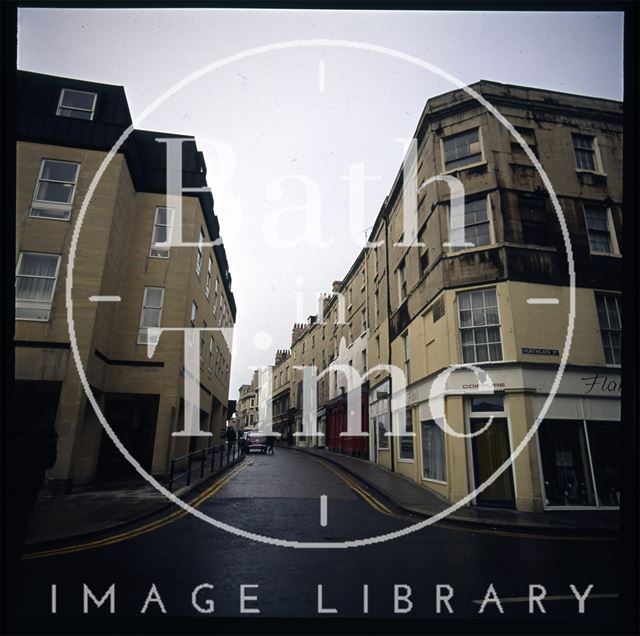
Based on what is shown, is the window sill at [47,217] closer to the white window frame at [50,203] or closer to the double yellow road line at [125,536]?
the white window frame at [50,203]

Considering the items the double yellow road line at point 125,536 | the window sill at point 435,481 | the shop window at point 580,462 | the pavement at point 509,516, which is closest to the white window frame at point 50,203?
the double yellow road line at point 125,536

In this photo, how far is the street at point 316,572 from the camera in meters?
4.46

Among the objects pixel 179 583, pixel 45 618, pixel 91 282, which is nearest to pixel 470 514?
pixel 179 583

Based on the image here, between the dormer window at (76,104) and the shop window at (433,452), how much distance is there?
17.2 metres

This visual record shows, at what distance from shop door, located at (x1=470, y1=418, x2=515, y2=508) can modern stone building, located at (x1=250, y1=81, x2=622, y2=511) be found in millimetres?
35

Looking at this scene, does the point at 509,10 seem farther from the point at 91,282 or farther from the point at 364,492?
the point at 91,282

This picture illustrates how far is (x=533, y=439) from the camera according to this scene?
38.4ft

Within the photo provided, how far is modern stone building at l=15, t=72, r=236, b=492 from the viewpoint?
13.2 metres

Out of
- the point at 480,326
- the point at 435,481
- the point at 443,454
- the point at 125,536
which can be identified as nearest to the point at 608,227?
the point at 480,326

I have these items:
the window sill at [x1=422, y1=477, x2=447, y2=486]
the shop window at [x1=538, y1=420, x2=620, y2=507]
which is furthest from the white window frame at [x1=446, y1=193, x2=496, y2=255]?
the window sill at [x1=422, y1=477, x2=447, y2=486]

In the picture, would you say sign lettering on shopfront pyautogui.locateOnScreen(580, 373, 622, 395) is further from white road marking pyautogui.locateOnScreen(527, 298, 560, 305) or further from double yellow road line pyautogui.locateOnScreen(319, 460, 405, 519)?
double yellow road line pyautogui.locateOnScreen(319, 460, 405, 519)

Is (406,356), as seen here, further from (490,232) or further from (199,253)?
(199,253)

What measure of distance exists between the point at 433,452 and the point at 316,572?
9.76m

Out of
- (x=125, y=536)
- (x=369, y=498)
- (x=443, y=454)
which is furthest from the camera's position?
(x=443, y=454)
